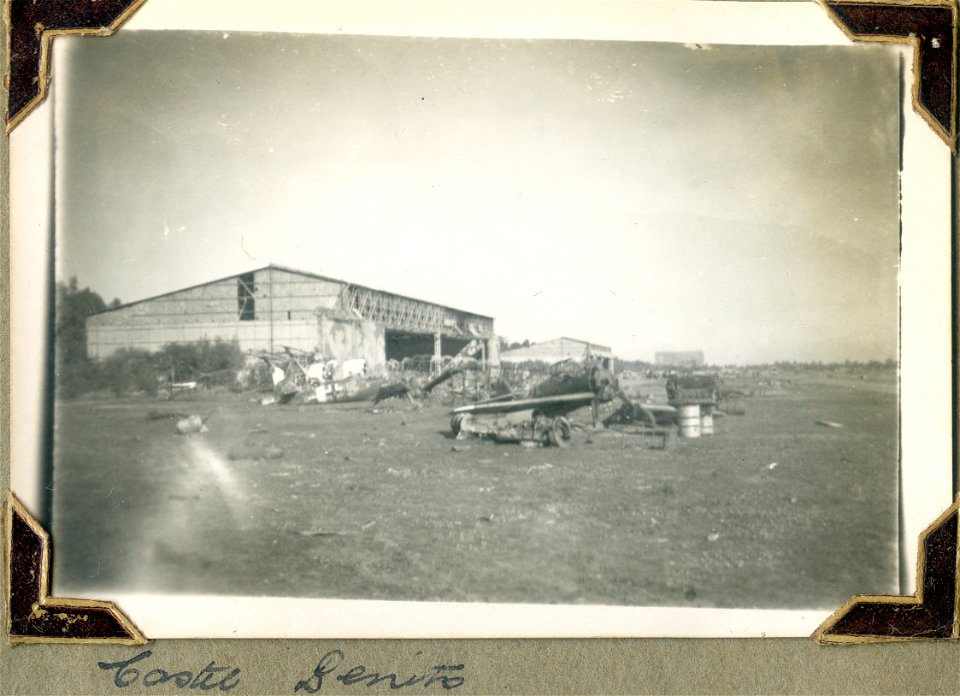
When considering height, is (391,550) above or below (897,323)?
below

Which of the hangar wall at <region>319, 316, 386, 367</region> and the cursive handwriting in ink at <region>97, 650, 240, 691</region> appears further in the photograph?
the hangar wall at <region>319, 316, 386, 367</region>

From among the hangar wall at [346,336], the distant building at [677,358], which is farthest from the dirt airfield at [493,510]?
the hangar wall at [346,336]

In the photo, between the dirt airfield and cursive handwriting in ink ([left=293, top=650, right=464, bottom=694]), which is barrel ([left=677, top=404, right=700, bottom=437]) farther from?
cursive handwriting in ink ([left=293, top=650, right=464, bottom=694])

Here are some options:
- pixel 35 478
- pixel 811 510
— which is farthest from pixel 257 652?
pixel 811 510

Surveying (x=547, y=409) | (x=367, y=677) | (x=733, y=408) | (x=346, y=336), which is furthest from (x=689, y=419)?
(x=367, y=677)

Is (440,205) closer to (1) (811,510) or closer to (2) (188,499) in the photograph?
(2) (188,499)

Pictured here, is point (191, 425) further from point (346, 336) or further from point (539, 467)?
point (539, 467)

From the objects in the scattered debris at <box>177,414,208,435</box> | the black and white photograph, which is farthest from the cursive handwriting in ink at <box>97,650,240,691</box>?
the scattered debris at <box>177,414,208,435</box>
